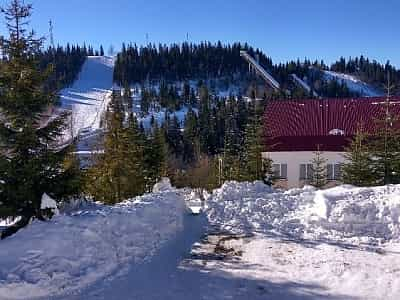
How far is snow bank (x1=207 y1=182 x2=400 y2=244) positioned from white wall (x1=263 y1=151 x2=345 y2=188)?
16995mm

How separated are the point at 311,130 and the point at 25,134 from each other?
26.0 m

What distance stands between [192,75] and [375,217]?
623 ft

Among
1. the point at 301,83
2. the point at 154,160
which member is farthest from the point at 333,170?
the point at 301,83

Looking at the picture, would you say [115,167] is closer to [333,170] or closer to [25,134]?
[25,134]

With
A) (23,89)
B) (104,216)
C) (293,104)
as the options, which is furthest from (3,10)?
(293,104)

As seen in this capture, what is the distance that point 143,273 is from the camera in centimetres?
882

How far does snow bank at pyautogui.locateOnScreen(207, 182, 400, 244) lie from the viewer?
460 inches

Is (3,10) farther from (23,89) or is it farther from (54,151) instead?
(54,151)

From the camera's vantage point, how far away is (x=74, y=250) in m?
8.75

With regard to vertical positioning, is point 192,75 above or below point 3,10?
above

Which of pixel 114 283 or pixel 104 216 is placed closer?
pixel 114 283

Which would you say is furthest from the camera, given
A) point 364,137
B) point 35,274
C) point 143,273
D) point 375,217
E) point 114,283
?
point 364,137

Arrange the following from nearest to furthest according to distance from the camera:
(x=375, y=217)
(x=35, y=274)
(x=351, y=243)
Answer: (x=35, y=274)
(x=351, y=243)
(x=375, y=217)

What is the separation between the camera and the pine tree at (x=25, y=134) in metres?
12.6
